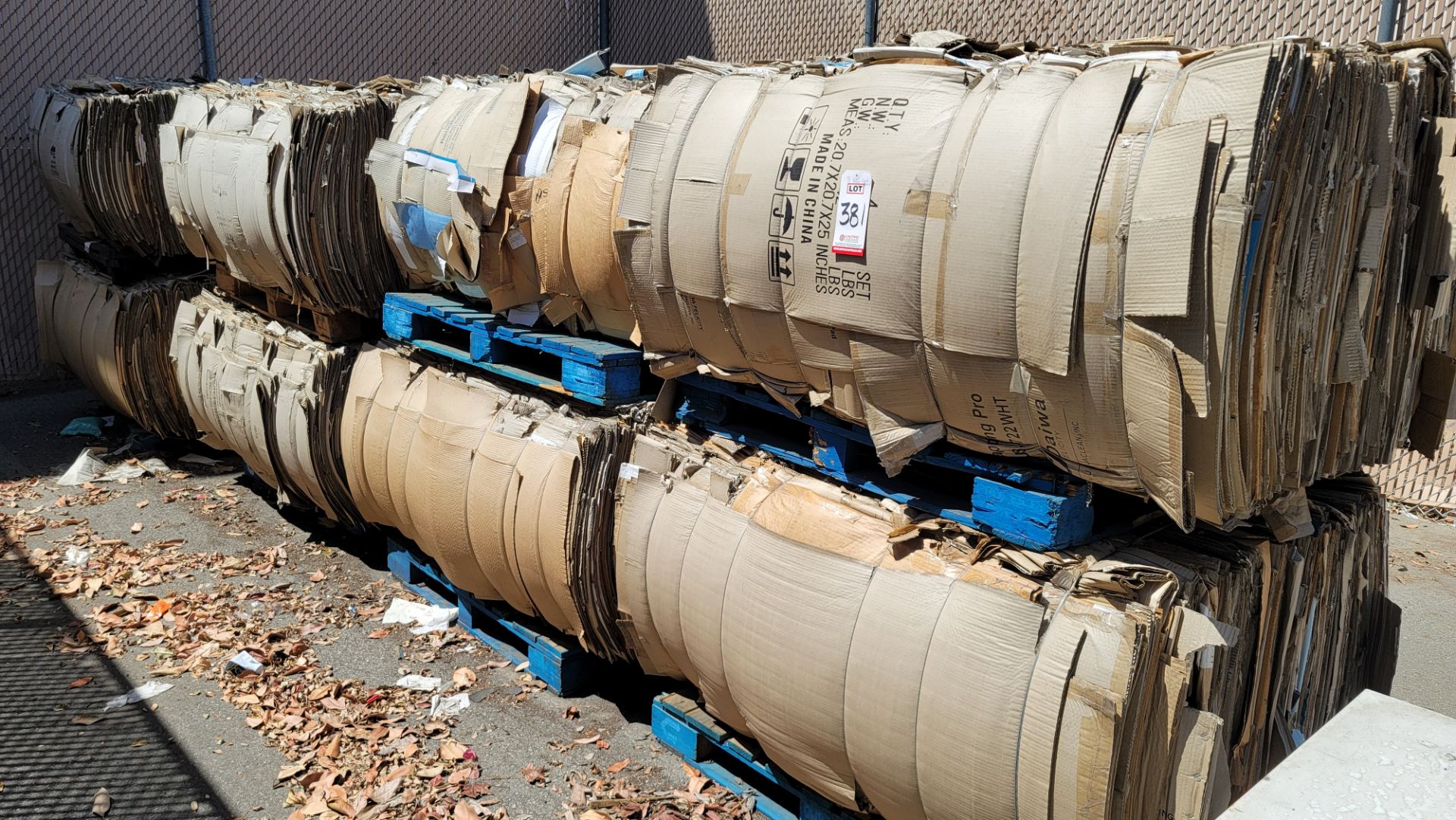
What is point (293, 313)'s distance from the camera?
20.4ft

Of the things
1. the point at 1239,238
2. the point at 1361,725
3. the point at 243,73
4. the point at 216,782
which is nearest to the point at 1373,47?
the point at 1239,238

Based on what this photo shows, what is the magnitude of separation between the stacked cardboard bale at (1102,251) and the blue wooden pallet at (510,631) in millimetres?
1895

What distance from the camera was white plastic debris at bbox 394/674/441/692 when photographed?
15.1 feet

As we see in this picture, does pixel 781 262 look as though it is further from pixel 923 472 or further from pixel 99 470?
pixel 99 470

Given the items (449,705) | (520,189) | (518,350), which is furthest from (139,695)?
(520,189)

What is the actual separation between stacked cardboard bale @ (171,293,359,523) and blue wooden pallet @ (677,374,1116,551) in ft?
7.86

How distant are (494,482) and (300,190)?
193 cm

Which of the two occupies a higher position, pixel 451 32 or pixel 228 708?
pixel 451 32

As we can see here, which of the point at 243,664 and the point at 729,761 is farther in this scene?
the point at 243,664

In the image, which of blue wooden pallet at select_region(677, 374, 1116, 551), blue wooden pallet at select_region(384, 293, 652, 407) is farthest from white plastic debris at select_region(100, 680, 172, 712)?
blue wooden pallet at select_region(677, 374, 1116, 551)

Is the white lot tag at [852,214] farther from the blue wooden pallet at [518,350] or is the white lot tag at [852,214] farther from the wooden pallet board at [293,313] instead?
the wooden pallet board at [293,313]

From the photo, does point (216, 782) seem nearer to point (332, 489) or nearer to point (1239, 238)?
point (332, 489)

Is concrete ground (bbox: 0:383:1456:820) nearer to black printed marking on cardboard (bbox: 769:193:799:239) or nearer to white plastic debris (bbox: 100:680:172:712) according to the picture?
white plastic debris (bbox: 100:680:172:712)

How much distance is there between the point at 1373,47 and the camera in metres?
2.73
